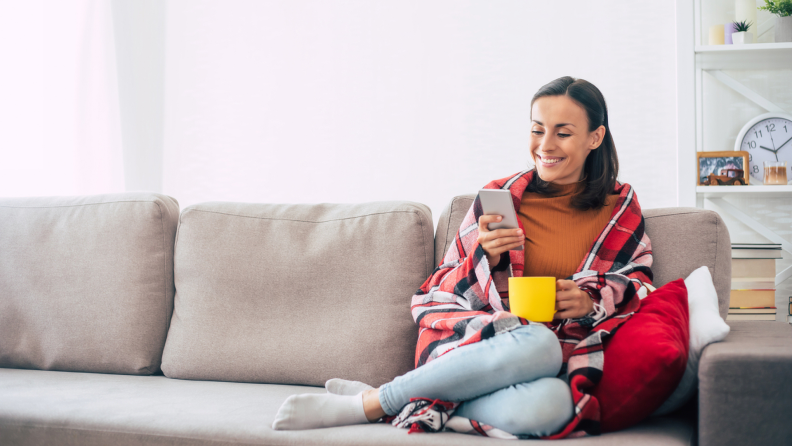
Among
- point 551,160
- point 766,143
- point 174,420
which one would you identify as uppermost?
point 766,143

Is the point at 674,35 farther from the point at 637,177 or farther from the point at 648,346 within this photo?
the point at 648,346

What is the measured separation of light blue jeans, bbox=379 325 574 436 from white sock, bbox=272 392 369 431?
8cm

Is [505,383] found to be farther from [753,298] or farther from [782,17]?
[782,17]

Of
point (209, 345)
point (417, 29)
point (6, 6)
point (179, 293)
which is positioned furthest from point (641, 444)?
point (6, 6)

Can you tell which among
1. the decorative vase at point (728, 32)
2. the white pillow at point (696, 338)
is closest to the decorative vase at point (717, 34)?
the decorative vase at point (728, 32)

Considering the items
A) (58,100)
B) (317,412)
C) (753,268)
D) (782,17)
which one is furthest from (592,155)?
(58,100)

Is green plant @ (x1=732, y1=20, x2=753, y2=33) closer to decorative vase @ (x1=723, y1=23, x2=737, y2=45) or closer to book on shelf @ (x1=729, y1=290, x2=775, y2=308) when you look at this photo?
decorative vase @ (x1=723, y1=23, x2=737, y2=45)

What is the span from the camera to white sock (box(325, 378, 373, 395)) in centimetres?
130

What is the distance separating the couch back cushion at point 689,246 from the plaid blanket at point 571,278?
0.19 ft

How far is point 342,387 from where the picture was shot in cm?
131

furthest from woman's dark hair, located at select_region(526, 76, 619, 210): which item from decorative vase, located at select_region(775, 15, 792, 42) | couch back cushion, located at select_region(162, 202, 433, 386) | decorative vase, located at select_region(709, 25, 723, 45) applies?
decorative vase, located at select_region(775, 15, 792, 42)

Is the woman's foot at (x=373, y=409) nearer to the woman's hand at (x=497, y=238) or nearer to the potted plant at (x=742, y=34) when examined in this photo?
the woman's hand at (x=497, y=238)

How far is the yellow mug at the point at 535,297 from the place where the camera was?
41.9 inches

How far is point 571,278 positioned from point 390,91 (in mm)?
1423
